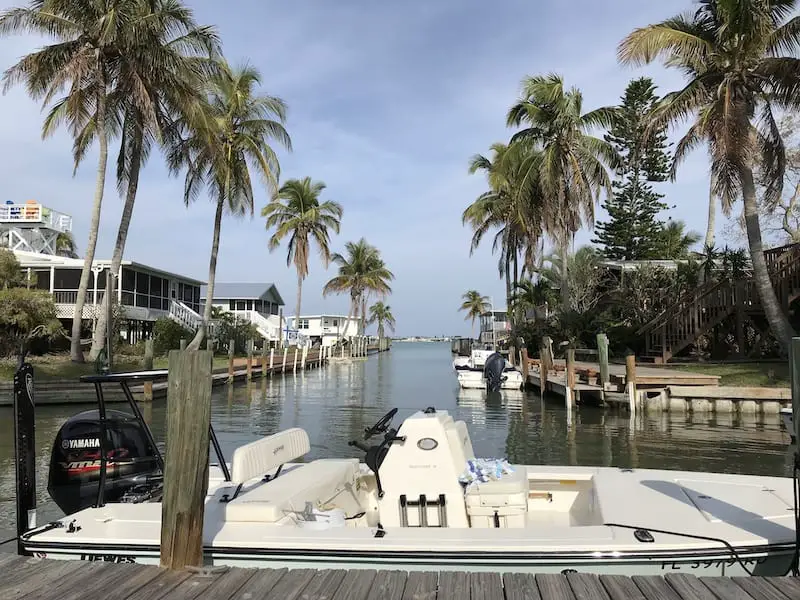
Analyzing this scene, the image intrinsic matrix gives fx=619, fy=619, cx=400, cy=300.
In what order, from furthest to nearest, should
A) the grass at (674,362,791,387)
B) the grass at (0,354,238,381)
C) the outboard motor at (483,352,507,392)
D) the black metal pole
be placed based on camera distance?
the outboard motor at (483,352,507,392), the grass at (0,354,238,381), the grass at (674,362,791,387), the black metal pole

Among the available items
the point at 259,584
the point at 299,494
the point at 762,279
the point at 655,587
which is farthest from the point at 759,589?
the point at 762,279

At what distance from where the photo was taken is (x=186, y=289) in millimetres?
40844

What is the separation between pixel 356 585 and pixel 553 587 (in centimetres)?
115

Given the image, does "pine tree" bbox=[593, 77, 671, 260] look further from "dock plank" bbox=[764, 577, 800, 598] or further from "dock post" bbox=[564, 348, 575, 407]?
"dock plank" bbox=[764, 577, 800, 598]

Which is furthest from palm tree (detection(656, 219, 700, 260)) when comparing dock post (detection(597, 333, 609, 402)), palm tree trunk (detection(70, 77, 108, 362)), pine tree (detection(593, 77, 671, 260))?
palm tree trunk (detection(70, 77, 108, 362))

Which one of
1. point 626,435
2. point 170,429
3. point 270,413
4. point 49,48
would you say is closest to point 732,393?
point 626,435

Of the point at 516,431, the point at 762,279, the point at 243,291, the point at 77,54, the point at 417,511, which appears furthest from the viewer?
the point at 243,291

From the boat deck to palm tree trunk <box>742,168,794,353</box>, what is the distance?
1623 centimetres

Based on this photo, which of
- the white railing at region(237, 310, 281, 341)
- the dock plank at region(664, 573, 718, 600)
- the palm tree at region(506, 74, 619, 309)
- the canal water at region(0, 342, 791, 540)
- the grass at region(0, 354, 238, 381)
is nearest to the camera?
the dock plank at region(664, 573, 718, 600)

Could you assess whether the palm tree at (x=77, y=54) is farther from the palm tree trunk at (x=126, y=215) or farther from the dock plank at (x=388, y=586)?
the dock plank at (x=388, y=586)

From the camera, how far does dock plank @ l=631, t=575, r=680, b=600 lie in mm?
3469

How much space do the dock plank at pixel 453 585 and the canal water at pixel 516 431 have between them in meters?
6.09

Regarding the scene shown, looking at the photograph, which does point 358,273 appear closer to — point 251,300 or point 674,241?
point 251,300

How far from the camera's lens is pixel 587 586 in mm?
3617
